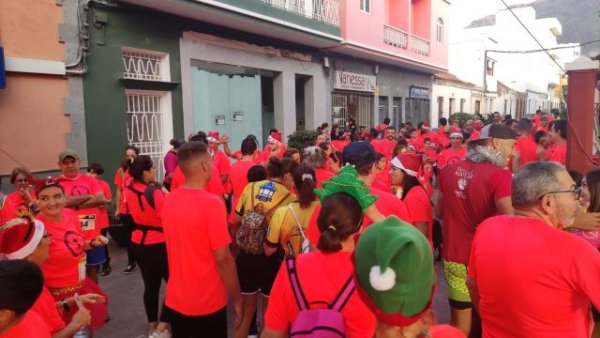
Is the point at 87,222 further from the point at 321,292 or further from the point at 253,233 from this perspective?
the point at 321,292

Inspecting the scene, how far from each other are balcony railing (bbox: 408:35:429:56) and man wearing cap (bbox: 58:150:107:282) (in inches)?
628

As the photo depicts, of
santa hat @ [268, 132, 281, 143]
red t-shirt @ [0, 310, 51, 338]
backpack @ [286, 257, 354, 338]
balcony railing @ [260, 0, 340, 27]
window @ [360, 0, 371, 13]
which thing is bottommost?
red t-shirt @ [0, 310, 51, 338]

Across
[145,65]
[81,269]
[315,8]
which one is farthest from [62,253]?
[315,8]

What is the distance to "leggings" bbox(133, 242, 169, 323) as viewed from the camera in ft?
12.9

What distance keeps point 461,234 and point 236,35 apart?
28.9ft

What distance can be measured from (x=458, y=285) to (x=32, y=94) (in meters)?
6.84

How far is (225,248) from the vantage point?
9.12ft

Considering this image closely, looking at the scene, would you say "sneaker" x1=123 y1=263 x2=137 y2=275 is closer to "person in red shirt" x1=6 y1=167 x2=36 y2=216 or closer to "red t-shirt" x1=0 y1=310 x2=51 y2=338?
"person in red shirt" x1=6 y1=167 x2=36 y2=216

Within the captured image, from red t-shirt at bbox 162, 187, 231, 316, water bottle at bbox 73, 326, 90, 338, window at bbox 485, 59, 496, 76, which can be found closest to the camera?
red t-shirt at bbox 162, 187, 231, 316

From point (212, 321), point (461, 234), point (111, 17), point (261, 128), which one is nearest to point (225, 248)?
point (212, 321)

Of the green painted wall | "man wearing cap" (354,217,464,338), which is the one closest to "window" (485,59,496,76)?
the green painted wall

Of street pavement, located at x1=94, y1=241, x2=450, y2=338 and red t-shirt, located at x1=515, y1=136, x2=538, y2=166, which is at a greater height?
red t-shirt, located at x1=515, y1=136, x2=538, y2=166

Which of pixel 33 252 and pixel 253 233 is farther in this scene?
pixel 253 233

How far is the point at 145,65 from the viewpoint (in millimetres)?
8977
